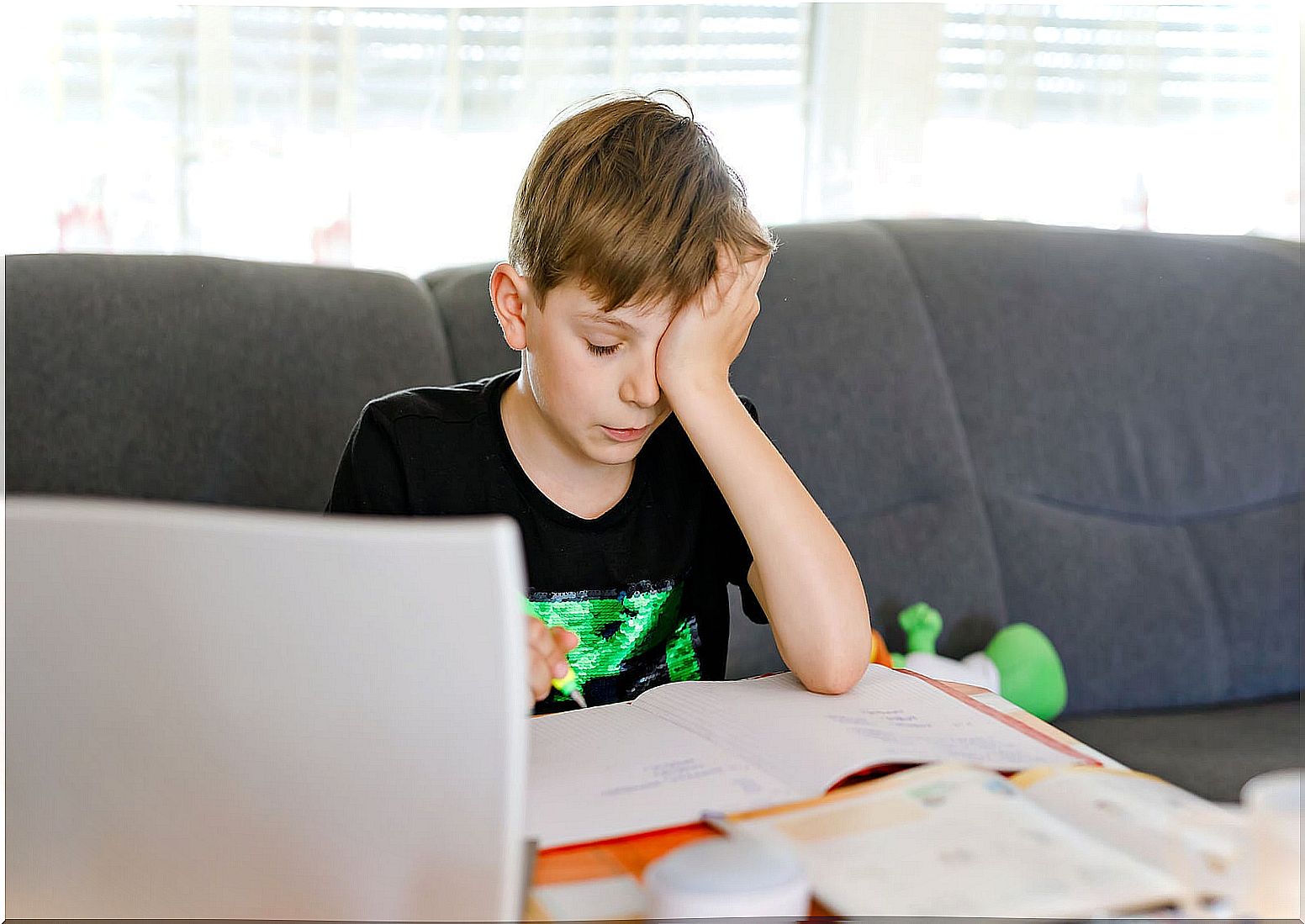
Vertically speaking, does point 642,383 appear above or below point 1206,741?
above

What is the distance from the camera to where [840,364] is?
160cm

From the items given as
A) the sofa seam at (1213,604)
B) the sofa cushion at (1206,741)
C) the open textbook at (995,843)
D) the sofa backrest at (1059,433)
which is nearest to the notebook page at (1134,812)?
the open textbook at (995,843)

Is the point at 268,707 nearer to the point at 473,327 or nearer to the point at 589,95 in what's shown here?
the point at 473,327

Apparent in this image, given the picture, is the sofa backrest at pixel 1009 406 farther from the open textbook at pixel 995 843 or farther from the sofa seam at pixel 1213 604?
the open textbook at pixel 995 843

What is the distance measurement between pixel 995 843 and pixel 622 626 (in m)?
0.56

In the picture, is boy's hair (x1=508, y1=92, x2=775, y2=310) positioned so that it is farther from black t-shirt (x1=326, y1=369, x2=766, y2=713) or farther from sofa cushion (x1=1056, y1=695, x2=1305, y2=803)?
sofa cushion (x1=1056, y1=695, x2=1305, y2=803)

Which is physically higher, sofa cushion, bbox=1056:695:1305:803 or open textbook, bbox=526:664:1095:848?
open textbook, bbox=526:664:1095:848

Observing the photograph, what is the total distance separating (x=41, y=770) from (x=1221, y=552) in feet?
5.24

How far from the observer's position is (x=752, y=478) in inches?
38.2

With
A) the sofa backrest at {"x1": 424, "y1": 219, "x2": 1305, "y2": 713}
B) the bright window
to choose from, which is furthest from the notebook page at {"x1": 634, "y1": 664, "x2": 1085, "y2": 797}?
the bright window

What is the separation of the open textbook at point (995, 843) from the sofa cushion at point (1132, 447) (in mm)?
996

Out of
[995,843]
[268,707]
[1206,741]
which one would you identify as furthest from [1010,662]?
[268,707]

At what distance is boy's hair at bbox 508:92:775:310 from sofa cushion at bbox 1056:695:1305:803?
2.73 feet

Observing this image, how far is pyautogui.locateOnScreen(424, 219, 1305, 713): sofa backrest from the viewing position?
62.3 inches
